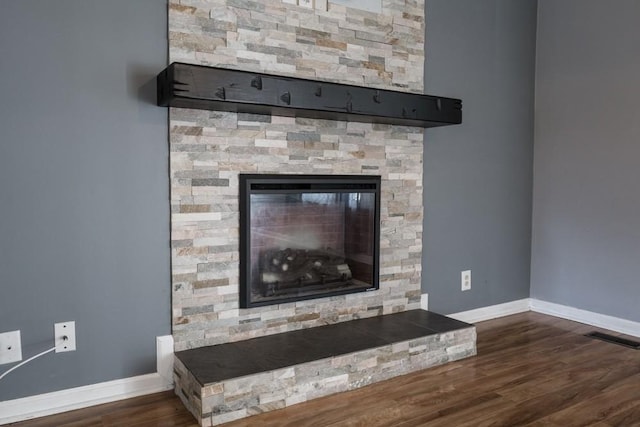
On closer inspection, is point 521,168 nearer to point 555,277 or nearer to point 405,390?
point 555,277

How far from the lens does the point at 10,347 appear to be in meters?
1.85

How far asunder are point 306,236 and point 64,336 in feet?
3.86

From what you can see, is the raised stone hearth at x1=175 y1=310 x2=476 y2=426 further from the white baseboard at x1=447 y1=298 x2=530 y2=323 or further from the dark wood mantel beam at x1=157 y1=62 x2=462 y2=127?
the dark wood mantel beam at x1=157 y1=62 x2=462 y2=127

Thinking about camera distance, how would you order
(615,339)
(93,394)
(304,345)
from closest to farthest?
(93,394), (304,345), (615,339)

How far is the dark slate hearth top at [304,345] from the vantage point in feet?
6.48

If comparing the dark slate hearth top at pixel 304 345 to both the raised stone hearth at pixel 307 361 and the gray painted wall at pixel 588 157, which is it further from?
the gray painted wall at pixel 588 157

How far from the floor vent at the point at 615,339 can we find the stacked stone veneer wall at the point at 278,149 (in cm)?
111

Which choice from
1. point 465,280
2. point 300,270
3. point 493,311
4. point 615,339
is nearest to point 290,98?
point 300,270

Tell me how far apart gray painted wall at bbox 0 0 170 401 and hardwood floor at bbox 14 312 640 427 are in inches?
8.7

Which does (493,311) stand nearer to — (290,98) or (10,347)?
(290,98)

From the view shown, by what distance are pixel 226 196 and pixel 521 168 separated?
2192 millimetres

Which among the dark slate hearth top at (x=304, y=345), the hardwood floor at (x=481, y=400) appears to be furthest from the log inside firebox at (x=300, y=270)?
the hardwood floor at (x=481, y=400)

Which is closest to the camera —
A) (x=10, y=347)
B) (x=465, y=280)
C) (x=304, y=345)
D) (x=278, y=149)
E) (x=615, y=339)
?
(x=10, y=347)

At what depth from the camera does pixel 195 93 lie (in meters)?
1.90
